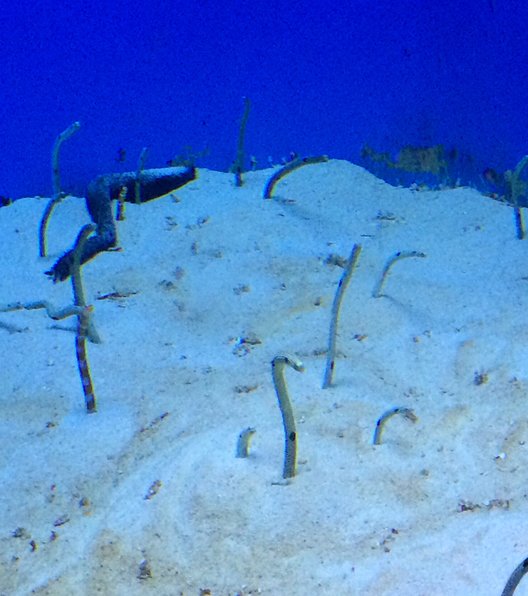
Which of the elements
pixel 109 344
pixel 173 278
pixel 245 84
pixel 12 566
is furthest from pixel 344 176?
pixel 12 566

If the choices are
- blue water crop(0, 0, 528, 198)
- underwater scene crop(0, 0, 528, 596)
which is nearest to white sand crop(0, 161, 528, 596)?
underwater scene crop(0, 0, 528, 596)

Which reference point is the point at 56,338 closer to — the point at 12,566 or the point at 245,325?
the point at 245,325

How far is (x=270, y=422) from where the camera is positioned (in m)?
2.89

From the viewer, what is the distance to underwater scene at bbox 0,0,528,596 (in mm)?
2270

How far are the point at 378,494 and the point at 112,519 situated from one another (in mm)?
1032

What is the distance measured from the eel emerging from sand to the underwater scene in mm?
28

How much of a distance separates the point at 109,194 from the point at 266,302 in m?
2.50

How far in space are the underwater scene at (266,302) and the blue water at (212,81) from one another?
1.0 inches

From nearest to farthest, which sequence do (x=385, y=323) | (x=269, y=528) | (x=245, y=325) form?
(x=269, y=528) < (x=385, y=323) < (x=245, y=325)

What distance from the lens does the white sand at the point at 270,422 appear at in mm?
2168

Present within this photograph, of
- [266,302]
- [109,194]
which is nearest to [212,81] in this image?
[109,194]

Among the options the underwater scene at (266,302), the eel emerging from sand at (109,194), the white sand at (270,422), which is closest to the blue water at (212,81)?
the underwater scene at (266,302)

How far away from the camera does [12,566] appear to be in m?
2.35

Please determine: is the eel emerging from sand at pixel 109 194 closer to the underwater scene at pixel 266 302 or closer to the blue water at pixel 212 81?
the underwater scene at pixel 266 302
